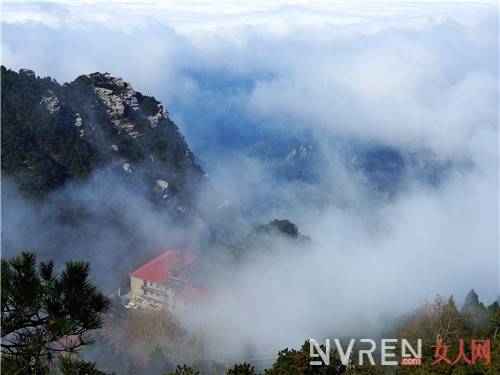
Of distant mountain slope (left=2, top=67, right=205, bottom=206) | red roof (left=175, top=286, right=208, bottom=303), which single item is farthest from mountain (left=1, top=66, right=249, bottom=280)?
red roof (left=175, top=286, right=208, bottom=303)

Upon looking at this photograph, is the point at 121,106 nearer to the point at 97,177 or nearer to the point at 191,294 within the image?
the point at 97,177

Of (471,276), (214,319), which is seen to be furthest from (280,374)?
(471,276)

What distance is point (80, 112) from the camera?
2034 inches

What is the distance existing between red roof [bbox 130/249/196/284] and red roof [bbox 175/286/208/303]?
2.38 metres

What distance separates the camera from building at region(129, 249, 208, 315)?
32.6 meters

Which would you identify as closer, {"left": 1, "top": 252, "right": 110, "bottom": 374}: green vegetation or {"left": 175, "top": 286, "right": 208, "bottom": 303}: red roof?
{"left": 1, "top": 252, "right": 110, "bottom": 374}: green vegetation

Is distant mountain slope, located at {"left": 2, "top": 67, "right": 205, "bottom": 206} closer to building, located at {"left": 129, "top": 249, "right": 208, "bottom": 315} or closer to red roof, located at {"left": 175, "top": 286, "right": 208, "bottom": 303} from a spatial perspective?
building, located at {"left": 129, "top": 249, "right": 208, "bottom": 315}

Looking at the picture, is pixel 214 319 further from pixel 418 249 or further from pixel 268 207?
pixel 268 207

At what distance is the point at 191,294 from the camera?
32500 millimetres

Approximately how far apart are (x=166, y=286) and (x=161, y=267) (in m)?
3.33

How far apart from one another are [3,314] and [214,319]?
25096mm

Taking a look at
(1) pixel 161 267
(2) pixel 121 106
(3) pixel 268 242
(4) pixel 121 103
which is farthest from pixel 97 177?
(3) pixel 268 242

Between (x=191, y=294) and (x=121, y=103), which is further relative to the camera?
(x=121, y=103)

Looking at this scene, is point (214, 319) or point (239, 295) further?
point (239, 295)
